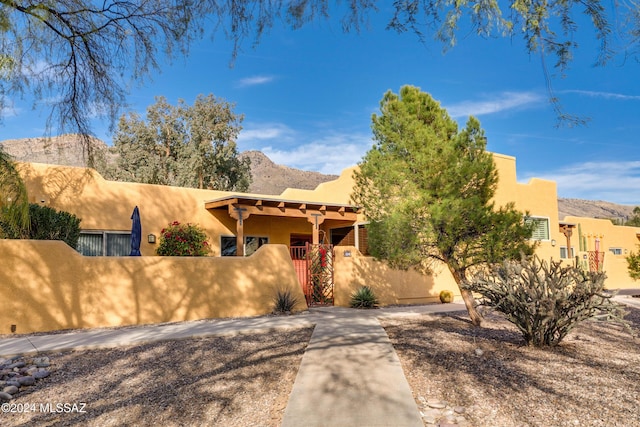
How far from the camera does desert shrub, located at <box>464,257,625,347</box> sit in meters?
6.64

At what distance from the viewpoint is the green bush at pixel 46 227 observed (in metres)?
11.3

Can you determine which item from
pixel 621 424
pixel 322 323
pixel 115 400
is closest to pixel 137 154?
pixel 322 323

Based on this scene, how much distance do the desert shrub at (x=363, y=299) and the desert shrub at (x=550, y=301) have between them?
5683 millimetres

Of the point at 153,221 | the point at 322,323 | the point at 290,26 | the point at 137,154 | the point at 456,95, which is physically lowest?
the point at 322,323

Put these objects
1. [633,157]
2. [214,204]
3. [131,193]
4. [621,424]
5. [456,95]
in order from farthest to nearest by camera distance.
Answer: [214,204] → [131,193] → [456,95] → [633,157] → [621,424]

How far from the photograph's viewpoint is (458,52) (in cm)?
507

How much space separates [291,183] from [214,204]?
55.7 metres

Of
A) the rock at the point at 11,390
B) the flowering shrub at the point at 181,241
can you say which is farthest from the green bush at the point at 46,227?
the rock at the point at 11,390

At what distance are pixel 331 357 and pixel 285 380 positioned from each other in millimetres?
1053

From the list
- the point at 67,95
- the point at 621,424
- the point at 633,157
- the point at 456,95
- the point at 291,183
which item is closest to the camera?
the point at 621,424

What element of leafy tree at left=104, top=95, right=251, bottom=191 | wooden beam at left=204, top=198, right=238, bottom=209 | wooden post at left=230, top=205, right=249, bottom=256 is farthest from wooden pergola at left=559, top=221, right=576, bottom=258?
leafy tree at left=104, top=95, right=251, bottom=191

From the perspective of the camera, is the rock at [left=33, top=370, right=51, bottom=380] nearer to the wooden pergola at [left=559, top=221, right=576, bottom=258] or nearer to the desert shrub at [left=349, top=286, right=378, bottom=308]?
the desert shrub at [left=349, top=286, right=378, bottom=308]

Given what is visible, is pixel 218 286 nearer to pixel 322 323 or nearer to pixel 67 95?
pixel 322 323

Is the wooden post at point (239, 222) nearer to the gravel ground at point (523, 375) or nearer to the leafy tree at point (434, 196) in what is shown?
the leafy tree at point (434, 196)
